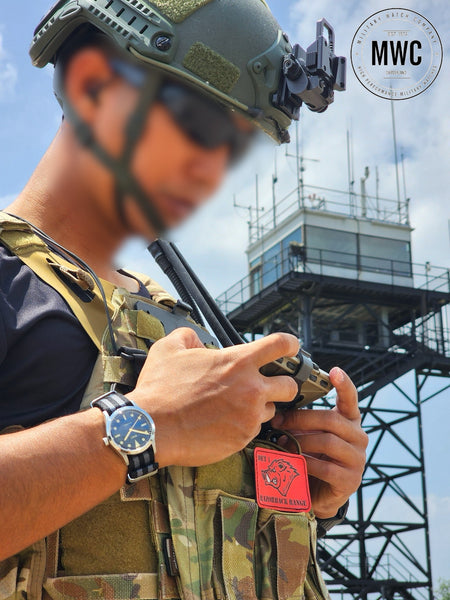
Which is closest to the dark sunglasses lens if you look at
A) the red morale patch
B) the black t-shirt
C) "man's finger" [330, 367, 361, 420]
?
the black t-shirt

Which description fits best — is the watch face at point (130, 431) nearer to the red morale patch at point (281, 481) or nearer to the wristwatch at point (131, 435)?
the wristwatch at point (131, 435)

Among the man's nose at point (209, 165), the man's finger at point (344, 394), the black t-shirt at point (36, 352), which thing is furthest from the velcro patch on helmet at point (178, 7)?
the man's finger at point (344, 394)

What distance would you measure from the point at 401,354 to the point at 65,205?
2661cm

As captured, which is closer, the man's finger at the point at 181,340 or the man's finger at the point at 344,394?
the man's finger at the point at 181,340

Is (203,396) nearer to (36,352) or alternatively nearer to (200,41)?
(36,352)

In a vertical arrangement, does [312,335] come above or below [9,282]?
above

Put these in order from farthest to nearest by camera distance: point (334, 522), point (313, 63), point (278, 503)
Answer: point (334, 522), point (313, 63), point (278, 503)

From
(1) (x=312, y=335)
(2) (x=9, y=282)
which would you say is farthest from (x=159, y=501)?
(1) (x=312, y=335)

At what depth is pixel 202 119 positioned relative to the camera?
249 cm

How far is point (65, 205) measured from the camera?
2.63 m

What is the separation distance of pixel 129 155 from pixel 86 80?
1.06 feet

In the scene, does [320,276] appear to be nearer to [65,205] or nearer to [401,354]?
[401,354]

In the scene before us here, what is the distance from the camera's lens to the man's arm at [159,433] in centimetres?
184

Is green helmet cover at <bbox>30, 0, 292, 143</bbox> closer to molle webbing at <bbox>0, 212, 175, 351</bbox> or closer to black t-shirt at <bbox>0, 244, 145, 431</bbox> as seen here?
molle webbing at <bbox>0, 212, 175, 351</bbox>
